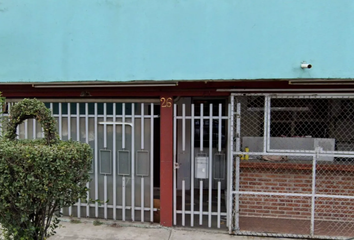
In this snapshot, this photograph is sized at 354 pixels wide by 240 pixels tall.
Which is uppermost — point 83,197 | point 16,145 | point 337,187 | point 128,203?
point 16,145

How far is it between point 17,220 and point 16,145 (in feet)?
2.80

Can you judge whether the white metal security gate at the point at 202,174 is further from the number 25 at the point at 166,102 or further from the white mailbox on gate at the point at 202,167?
the number 25 at the point at 166,102

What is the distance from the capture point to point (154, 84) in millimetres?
4129

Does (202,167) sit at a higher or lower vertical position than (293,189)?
higher

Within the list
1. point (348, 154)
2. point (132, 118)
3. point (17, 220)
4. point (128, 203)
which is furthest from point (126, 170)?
point (348, 154)

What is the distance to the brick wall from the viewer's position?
4.51 m

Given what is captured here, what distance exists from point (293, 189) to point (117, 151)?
3405 millimetres

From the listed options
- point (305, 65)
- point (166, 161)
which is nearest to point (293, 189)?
point (305, 65)

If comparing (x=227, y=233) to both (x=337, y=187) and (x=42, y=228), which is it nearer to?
(x=337, y=187)

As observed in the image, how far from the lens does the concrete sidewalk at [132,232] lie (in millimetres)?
4055

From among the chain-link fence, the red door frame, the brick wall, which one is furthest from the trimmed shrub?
the brick wall

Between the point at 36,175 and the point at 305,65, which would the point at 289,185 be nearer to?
the point at 305,65

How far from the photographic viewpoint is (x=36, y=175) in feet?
8.28

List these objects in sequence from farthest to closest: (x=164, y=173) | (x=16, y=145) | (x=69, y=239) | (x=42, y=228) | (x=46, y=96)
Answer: (x=46, y=96) < (x=164, y=173) < (x=69, y=239) < (x=42, y=228) < (x=16, y=145)
